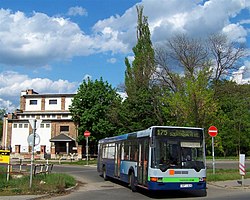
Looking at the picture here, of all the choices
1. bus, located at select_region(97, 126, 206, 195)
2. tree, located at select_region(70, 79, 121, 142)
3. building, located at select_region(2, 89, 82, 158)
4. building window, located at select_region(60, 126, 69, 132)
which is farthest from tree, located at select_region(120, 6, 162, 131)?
bus, located at select_region(97, 126, 206, 195)

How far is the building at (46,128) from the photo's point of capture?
6066 centimetres

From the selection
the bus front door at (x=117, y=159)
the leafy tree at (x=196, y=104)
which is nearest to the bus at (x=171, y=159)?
the bus front door at (x=117, y=159)

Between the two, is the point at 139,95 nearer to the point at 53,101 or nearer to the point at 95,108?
the point at 95,108

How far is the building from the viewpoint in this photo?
6066 cm

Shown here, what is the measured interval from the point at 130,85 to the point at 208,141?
71.7 feet

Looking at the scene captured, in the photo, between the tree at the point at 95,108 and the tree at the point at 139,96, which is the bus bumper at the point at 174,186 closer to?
the tree at the point at 139,96

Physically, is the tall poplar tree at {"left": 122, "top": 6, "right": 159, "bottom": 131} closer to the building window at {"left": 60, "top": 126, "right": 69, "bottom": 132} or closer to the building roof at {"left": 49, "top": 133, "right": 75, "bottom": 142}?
the building roof at {"left": 49, "top": 133, "right": 75, "bottom": 142}

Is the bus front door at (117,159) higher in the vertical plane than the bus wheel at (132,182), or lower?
higher

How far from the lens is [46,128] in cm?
6316

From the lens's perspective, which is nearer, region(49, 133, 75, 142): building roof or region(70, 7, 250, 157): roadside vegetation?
region(70, 7, 250, 157): roadside vegetation

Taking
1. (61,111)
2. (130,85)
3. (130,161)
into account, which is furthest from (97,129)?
(130,161)

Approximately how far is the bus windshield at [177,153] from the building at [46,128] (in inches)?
1703

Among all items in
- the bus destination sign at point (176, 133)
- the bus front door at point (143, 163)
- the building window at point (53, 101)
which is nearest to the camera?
the bus destination sign at point (176, 133)

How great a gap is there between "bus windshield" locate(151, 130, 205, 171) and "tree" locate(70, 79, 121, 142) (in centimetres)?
3839
